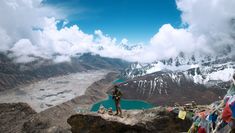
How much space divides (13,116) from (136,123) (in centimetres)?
4223

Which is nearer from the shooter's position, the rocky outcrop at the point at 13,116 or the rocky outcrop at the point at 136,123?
the rocky outcrop at the point at 136,123

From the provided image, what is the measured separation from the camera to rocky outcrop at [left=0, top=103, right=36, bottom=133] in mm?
55106

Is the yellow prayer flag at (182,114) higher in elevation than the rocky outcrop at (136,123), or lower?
higher

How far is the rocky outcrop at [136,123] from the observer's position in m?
32.2

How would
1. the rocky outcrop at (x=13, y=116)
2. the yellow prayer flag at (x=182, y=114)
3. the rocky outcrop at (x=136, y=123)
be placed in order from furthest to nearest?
the rocky outcrop at (x=13, y=116) → the rocky outcrop at (x=136, y=123) → the yellow prayer flag at (x=182, y=114)

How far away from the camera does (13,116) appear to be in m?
62.9

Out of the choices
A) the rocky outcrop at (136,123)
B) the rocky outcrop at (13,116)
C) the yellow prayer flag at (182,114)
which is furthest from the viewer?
the rocky outcrop at (13,116)

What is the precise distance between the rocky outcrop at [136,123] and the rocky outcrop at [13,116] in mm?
24409

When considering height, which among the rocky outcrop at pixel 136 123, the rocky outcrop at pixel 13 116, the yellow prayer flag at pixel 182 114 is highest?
the yellow prayer flag at pixel 182 114

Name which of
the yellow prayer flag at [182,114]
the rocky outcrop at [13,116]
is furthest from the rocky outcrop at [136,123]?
the rocky outcrop at [13,116]

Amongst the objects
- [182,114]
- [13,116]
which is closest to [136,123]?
[182,114]

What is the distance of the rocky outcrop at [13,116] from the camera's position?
181ft

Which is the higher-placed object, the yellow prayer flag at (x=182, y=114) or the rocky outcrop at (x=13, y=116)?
the yellow prayer flag at (x=182, y=114)

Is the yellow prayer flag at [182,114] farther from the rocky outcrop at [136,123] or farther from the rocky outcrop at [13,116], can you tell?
the rocky outcrop at [13,116]
